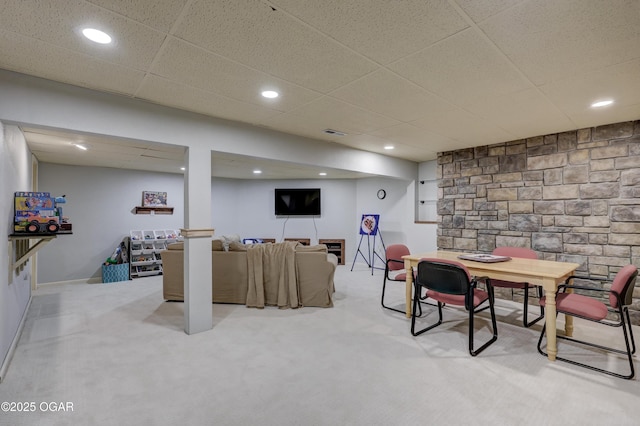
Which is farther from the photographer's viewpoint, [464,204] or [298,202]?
[298,202]

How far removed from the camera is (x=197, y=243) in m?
3.17

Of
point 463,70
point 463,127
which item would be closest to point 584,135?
point 463,127

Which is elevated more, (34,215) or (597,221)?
(34,215)

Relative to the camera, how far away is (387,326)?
3.32m

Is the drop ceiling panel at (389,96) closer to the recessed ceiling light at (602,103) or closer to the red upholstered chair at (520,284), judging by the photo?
the recessed ceiling light at (602,103)

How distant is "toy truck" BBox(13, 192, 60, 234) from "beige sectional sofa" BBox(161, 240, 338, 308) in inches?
68.0

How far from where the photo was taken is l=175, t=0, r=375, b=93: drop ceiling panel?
62.6 inches

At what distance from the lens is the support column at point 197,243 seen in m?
3.12

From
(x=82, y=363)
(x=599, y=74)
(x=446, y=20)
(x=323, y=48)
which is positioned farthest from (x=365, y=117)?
(x=82, y=363)

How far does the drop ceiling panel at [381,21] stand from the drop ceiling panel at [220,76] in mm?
743

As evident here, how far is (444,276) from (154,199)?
19.8 ft

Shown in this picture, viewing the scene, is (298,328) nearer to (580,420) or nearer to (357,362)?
(357,362)

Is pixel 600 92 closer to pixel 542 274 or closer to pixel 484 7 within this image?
pixel 542 274

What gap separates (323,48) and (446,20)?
0.71 metres
